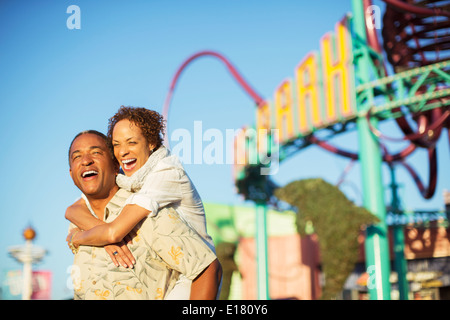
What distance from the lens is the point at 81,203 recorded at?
1.85m

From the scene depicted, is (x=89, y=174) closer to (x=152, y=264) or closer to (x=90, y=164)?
(x=90, y=164)

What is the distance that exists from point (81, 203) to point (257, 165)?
33.8 feet

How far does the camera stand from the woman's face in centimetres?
166

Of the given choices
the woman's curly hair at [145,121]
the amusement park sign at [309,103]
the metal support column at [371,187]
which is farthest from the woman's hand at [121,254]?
the amusement park sign at [309,103]

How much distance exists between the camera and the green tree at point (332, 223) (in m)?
7.90

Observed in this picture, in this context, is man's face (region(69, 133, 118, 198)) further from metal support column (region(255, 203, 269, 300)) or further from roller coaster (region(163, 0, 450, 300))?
metal support column (region(255, 203, 269, 300))

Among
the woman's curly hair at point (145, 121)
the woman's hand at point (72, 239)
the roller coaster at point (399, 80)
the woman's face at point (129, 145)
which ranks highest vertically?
the roller coaster at point (399, 80)

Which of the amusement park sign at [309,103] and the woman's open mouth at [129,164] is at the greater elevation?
the amusement park sign at [309,103]

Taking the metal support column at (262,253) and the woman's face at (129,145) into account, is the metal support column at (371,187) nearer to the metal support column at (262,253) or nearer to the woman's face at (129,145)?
the metal support column at (262,253)

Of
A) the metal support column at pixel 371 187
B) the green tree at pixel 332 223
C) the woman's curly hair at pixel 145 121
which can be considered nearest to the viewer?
the woman's curly hair at pixel 145 121

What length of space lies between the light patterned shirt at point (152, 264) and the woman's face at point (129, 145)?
192mm

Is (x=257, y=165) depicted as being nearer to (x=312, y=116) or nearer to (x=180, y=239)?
(x=312, y=116)

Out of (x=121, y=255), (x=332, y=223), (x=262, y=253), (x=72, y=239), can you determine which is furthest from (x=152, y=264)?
(x=262, y=253)

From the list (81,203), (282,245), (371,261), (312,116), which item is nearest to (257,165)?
(312,116)
